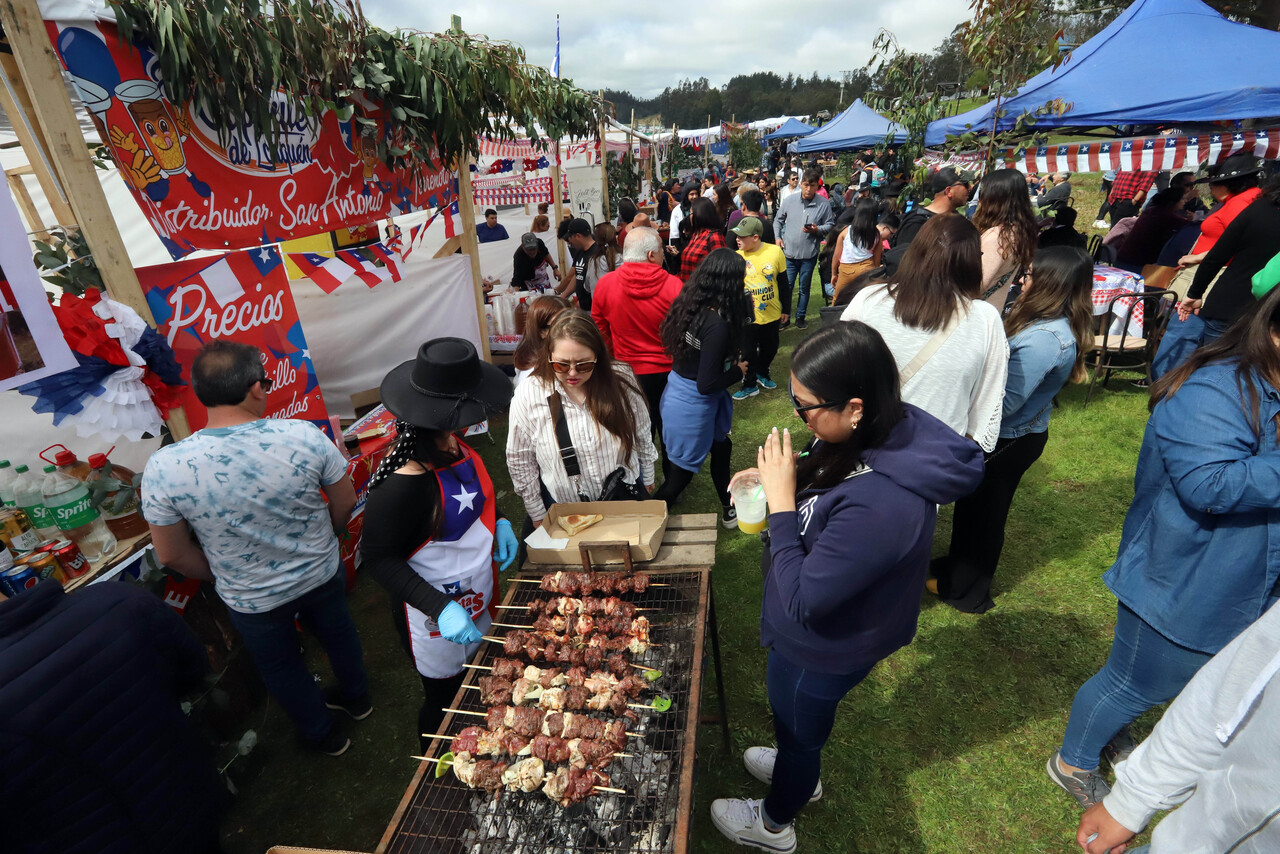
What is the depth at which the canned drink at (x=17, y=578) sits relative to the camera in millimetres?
2676

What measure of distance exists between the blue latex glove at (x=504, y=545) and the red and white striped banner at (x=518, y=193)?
935cm

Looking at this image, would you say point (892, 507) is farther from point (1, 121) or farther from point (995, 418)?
point (1, 121)

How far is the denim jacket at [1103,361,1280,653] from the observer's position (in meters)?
1.88

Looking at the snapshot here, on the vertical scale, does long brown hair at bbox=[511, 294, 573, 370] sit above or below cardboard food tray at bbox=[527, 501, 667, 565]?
above

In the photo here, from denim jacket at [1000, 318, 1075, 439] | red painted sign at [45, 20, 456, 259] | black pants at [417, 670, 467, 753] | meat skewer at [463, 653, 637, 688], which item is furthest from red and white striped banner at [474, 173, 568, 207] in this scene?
meat skewer at [463, 653, 637, 688]

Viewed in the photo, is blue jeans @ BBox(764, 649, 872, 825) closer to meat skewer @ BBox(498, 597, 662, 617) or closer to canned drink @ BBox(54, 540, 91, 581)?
meat skewer @ BBox(498, 597, 662, 617)

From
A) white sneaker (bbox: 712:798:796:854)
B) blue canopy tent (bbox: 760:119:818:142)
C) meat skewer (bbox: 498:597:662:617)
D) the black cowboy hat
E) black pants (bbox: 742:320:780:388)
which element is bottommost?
white sneaker (bbox: 712:798:796:854)

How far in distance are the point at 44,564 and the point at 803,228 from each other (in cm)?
907

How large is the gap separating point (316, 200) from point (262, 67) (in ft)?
3.52

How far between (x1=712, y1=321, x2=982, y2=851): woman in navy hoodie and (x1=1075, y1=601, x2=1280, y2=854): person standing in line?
65cm

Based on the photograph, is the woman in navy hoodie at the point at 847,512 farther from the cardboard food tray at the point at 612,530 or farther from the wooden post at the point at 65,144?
the wooden post at the point at 65,144

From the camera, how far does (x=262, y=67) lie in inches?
122

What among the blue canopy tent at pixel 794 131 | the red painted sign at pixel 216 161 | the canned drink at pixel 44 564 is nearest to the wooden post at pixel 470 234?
the red painted sign at pixel 216 161

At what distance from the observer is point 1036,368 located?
3.20 m
